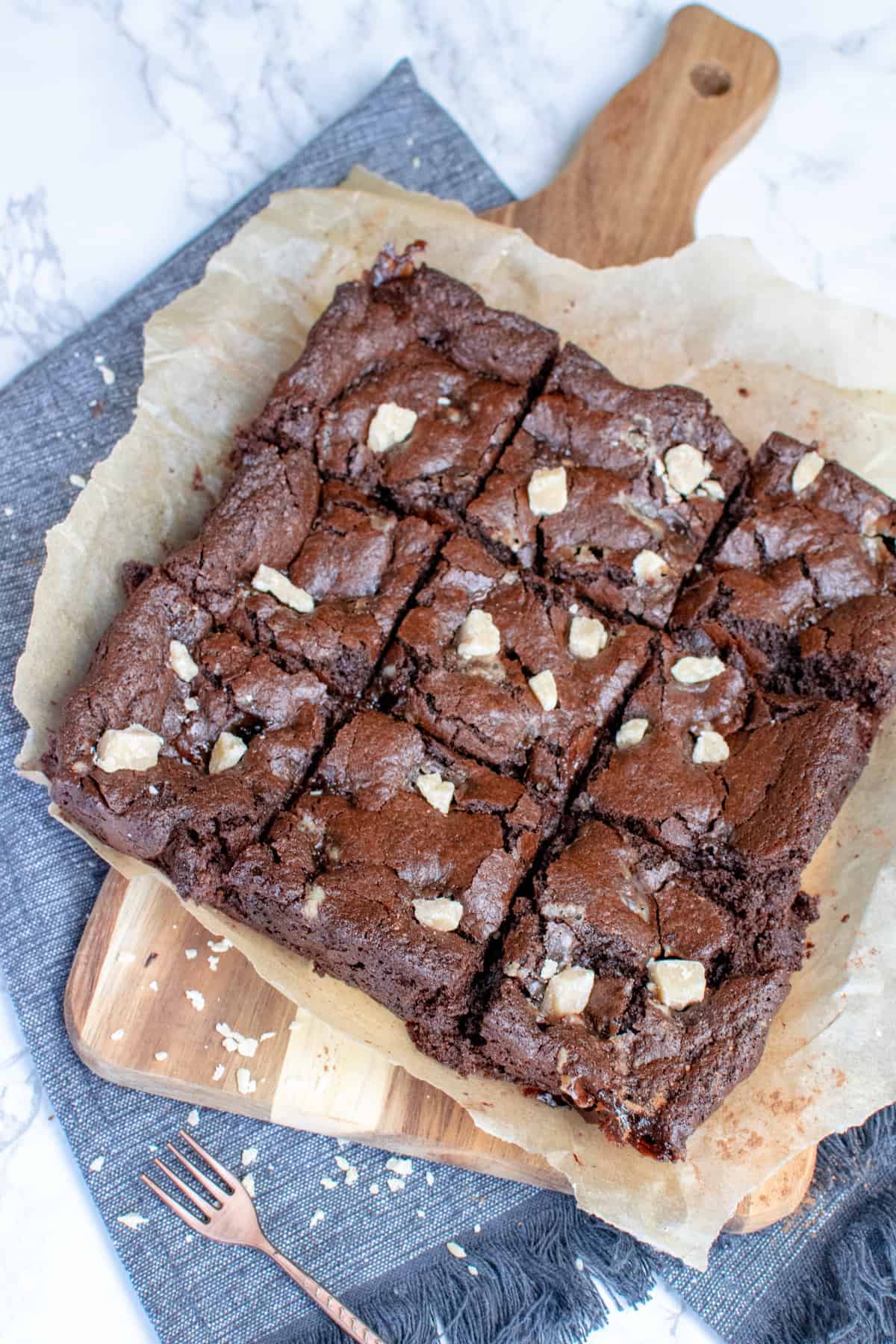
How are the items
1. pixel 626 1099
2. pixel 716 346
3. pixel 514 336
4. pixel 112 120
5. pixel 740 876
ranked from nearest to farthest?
1. pixel 626 1099
2. pixel 740 876
3. pixel 514 336
4. pixel 716 346
5. pixel 112 120

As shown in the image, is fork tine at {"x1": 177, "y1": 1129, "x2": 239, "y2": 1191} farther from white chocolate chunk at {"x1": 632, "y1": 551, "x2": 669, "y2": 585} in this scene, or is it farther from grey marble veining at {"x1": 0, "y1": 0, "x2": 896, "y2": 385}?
grey marble veining at {"x1": 0, "y1": 0, "x2": 896, "y2": 385}

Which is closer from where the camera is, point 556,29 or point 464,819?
point 464,819

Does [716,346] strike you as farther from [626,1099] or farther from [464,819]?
[626,1099]

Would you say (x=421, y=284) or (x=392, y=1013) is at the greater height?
(x=421, y=284)

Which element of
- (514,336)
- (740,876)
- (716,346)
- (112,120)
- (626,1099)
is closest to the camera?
(626,1099)

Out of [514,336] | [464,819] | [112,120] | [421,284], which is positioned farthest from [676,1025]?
[112,120]

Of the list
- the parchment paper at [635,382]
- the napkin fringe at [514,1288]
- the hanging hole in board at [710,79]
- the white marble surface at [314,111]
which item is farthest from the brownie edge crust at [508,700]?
the hanging hole in board at [710,79]

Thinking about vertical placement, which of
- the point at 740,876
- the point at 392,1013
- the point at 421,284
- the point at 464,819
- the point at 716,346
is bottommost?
the point at 392,1013

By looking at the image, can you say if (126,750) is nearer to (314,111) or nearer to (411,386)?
(411,386)

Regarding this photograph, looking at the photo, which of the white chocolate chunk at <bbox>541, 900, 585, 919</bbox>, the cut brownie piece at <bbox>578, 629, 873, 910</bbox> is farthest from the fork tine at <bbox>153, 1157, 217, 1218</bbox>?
the cut brownie piece at <bbox>578, 629, 873, 910</bbox>
